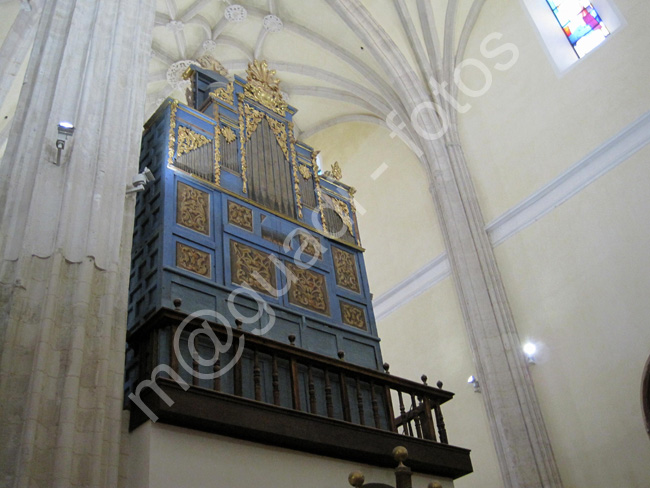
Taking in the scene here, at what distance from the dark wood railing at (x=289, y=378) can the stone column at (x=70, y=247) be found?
839mm

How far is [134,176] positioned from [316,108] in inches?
438

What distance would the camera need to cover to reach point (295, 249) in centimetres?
920

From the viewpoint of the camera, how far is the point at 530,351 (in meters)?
11.4

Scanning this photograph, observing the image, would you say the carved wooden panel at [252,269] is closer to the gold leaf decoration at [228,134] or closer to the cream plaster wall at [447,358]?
the gold leaf decoration at [228,134]

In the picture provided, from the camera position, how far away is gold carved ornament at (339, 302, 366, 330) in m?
9.16

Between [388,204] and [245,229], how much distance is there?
728 centimetres

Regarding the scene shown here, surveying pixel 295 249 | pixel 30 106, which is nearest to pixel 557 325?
pixel 295 249

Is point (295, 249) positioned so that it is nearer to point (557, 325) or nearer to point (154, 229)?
point (154, 229)

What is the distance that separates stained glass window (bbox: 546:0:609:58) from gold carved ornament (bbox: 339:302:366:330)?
6.61 meters

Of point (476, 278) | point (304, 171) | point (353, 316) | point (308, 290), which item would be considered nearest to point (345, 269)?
point (353, 316)

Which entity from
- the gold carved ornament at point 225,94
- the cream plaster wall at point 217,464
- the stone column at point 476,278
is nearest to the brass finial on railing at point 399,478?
the cream plaster wall at point 217,464

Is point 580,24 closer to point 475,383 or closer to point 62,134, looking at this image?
point 475,383

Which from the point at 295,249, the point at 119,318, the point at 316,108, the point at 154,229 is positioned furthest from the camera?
the point at 316,108

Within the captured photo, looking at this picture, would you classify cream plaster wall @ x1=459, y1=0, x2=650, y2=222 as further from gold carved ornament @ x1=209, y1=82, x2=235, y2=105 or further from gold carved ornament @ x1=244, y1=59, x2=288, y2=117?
gold carved ornament @ x1=209, y1=82, x2=235, y2=105
